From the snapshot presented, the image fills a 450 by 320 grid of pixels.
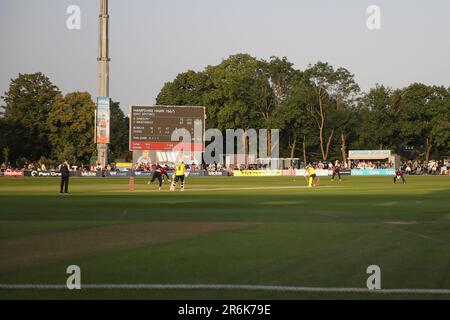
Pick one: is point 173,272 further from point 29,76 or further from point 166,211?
Result: point 29,76

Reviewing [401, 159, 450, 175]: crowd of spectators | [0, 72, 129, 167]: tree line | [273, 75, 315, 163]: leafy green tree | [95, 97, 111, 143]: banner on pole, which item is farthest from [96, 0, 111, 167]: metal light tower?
[401, 159, 450, 175]: crowd of spectators

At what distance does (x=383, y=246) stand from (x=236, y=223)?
5.88 m

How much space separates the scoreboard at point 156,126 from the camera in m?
79.9

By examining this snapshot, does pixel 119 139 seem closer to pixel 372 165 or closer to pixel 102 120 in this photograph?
pixel 102 120

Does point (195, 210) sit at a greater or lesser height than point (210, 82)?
lesser

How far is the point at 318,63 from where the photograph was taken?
115 metres

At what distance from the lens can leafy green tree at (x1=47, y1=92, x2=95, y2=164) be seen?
10831cm

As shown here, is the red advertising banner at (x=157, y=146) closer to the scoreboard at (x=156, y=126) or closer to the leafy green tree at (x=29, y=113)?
the scoreboard at (x=156, y=126)

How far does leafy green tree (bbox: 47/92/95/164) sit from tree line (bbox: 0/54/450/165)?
16 cm

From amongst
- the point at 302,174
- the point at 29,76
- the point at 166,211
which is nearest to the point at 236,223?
the point at 166,211

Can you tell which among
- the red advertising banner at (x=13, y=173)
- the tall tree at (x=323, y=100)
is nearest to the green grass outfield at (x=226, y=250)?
the red advertising banner at (x=13, y=173)

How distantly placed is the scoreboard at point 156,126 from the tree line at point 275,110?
23824 mm

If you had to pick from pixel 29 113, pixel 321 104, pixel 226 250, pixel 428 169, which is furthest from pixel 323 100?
pixel 226 250

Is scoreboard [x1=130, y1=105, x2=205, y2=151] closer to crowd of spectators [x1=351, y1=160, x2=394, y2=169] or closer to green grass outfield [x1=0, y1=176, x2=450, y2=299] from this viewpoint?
crowd of spectators [x1=351, y1=160, x2=394, y2=169]
